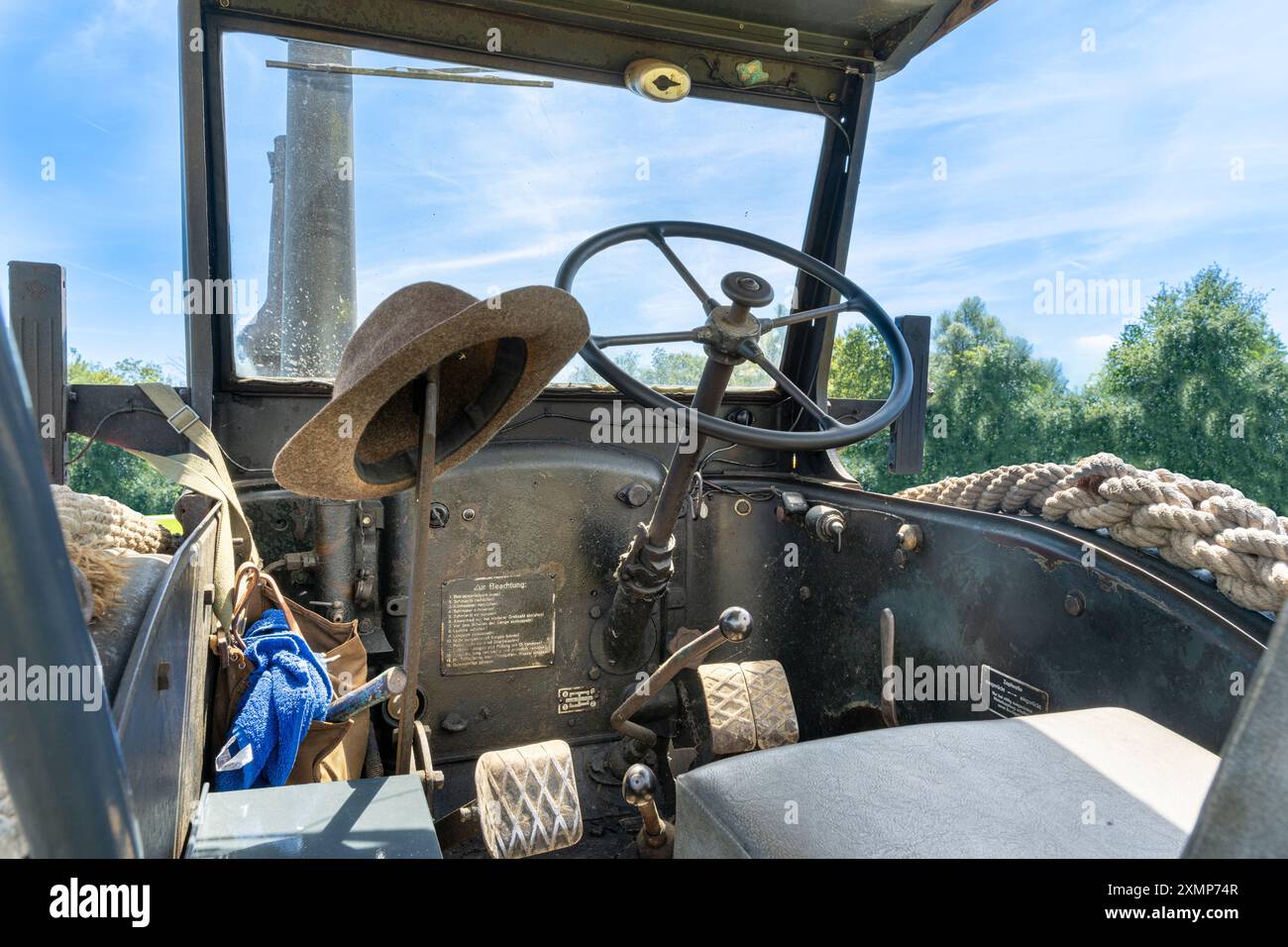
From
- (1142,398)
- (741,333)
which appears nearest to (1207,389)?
(1142,398)

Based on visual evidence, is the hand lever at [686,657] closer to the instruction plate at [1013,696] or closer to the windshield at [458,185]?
the instruction plate at [1013,696]

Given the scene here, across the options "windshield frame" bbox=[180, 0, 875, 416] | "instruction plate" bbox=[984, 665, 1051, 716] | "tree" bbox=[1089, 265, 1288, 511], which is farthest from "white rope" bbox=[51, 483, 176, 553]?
"tree" bbox=[1089, 265, 1288, 511]

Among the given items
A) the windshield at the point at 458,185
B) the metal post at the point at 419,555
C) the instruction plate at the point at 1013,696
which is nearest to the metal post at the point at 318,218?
the windshield at the point at 458,185

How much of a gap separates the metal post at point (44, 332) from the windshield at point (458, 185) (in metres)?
0.35

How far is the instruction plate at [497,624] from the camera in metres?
2.28

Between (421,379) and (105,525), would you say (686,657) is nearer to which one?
(421,379)

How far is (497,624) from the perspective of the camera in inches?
91.4

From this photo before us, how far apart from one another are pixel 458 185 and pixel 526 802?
4.63 ft

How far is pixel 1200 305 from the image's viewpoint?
1903cm

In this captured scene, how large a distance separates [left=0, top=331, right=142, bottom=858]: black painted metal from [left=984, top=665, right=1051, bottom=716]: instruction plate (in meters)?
1.64

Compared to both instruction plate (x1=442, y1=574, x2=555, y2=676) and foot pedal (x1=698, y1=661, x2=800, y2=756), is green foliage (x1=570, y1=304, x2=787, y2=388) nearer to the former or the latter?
instruction plate (x1=442, y1=574, x2=555, y2=676)

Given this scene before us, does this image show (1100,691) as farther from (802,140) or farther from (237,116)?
(237,116)

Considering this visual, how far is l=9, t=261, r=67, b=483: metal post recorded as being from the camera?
185cm
